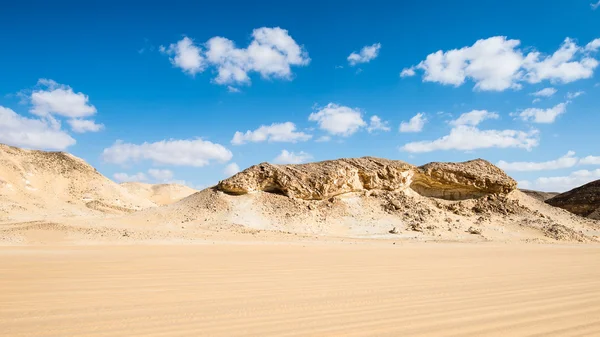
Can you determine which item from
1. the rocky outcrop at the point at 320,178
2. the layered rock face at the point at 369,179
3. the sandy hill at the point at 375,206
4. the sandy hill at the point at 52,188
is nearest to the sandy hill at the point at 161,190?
the sandy hill at the point at 52,188

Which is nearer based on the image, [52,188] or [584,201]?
[52,188]

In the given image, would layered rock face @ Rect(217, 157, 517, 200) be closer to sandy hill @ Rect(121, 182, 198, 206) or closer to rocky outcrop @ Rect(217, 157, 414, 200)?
rocky outcrop @ Rect(217, 157, 414, 200)

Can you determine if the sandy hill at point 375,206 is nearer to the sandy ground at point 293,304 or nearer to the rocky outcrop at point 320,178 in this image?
the rocky outcrop at point 320,178

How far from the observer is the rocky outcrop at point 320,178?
32.9 meters

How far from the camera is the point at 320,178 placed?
33531mm

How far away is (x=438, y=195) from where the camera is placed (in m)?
38.2

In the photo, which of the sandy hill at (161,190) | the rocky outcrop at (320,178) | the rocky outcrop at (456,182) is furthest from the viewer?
the sandy hill at (161,190)

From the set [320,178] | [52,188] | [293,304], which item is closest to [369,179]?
[320,178]

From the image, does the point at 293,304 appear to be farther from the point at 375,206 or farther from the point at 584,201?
the point at 584,201

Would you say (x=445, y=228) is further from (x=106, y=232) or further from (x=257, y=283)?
(x=257, y=283)

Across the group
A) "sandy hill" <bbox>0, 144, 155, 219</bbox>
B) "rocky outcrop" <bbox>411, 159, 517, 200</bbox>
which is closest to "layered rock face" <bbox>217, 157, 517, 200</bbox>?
"rocky outcrop" <bbox>411, 159, 517, 200</bbox>

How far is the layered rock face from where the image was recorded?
33.1 meters

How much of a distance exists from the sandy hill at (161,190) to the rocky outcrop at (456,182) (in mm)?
66663

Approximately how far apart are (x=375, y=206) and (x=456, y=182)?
938 centimetres
